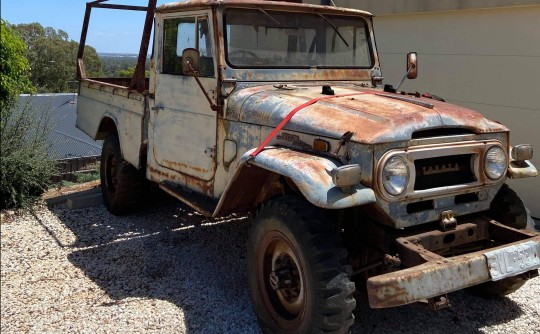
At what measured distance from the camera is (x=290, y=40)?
4.52 m

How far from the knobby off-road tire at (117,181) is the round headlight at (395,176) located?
3523 mm

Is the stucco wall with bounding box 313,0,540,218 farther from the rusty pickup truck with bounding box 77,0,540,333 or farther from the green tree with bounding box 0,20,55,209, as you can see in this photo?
the green tree with bounding box 0,20,55,209

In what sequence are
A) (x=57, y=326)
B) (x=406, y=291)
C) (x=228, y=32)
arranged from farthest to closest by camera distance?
1. (x=228, y=32)
2. (x=57, y=326)
3. (x=406, y=291)

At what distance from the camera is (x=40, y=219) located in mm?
6340

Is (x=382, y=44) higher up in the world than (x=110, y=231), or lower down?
higher up

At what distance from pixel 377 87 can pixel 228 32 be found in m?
1.43

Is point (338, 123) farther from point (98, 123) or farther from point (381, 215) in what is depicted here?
point (98, 123)

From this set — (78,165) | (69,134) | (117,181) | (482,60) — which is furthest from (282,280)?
Answer: (69,134)

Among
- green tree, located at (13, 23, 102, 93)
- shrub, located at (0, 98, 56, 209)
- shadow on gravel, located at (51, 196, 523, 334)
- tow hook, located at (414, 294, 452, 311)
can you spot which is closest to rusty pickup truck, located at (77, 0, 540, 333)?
tow hook, located at (414, 294, 452, 311)

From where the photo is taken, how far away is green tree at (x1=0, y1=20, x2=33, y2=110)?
6.71 meters

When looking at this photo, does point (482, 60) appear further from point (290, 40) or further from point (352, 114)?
point (352, 114)

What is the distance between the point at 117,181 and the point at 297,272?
129 inches

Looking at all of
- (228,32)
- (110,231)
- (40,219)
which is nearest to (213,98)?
(228,32)

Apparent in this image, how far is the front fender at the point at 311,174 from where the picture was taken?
10.00ft
